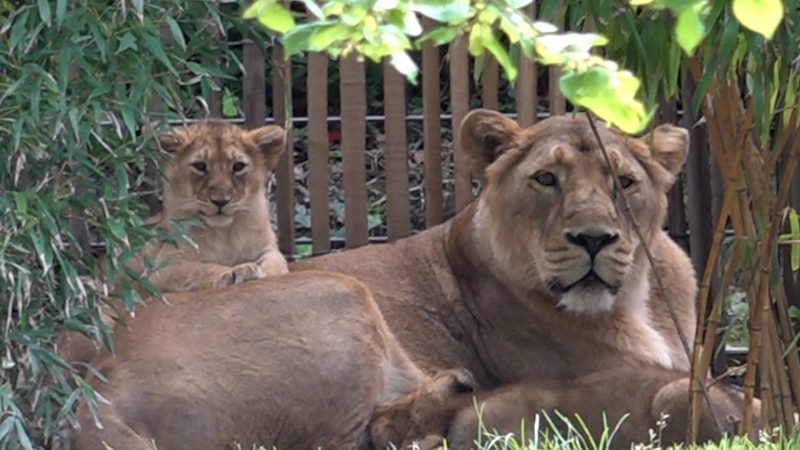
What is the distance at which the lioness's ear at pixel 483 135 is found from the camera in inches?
243

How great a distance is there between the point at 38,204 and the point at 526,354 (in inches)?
73.9

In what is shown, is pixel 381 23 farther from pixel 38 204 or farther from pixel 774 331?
pixel 774 331

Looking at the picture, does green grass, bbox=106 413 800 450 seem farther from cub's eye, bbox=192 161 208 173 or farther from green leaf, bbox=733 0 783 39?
green leaf, bbox=733 0 783 39

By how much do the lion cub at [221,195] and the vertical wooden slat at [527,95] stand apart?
3.42 feet

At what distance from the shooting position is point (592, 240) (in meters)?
5.75

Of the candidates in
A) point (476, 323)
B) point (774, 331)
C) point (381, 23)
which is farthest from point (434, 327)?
point (381, 23)

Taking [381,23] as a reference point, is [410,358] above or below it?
below

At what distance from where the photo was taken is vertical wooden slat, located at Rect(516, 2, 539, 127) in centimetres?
727

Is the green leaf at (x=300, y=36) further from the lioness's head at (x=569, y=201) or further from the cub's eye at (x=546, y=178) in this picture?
the cub's eye at (x=546, y=178)

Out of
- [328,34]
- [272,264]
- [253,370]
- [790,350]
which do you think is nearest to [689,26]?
[328,34]

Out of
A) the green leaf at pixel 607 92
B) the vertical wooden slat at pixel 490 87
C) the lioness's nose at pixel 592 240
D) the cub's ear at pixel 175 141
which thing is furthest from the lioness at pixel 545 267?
the green leaf at pixel 607 92

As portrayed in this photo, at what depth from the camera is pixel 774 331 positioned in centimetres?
546

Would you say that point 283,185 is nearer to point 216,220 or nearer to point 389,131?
point 389,131

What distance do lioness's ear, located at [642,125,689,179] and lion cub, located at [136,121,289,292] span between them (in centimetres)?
144
